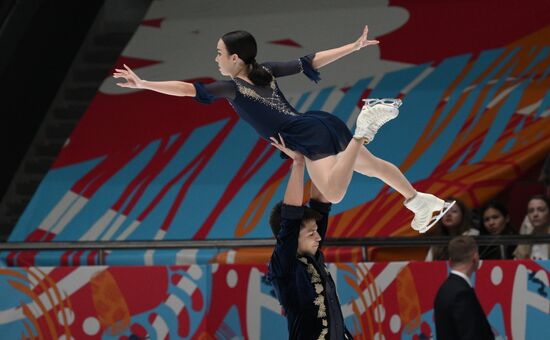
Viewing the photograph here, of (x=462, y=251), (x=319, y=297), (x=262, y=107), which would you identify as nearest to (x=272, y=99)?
(x=262, y=107)

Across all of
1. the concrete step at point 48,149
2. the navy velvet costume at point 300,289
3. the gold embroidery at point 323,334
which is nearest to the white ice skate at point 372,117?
the navy velvet costume at point 300,289

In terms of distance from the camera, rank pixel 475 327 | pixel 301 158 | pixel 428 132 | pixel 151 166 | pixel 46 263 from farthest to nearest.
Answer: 1. pixel 151 166
2. pixel 428 132
3. pixel 46 263
4. pixel 475 327
5. pixel 301 158

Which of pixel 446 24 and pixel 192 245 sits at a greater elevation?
pixel 446 24

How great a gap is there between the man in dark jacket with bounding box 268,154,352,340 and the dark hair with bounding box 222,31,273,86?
0.41 m

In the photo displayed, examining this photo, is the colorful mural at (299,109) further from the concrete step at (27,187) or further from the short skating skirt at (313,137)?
the short skating skirt at (313,137)

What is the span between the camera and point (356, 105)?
9.12m

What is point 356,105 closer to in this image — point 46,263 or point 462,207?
point 462,207

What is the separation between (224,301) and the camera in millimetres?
6676

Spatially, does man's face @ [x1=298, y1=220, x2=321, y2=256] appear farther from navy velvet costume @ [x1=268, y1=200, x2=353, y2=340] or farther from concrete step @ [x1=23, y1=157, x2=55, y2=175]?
concrete step @ [x1=23, y1=157, x2=55, y2=175]

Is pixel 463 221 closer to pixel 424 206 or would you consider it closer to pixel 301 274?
pixel 424 206

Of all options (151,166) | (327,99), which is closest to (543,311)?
(327,99)

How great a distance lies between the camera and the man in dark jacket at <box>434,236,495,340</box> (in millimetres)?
5480

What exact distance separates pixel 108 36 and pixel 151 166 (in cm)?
141

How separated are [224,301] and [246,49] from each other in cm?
221
